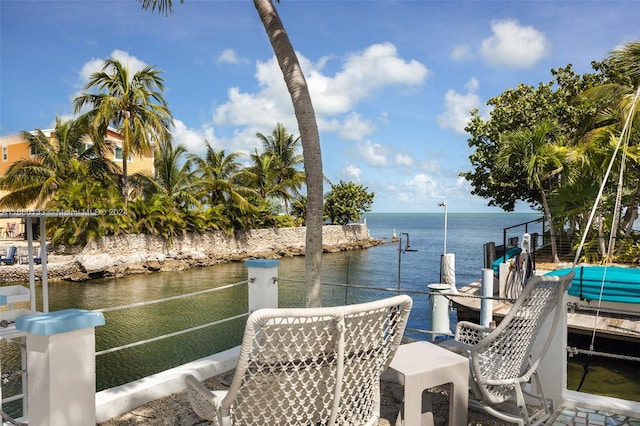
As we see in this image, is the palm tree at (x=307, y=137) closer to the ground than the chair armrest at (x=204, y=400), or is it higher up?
higher up

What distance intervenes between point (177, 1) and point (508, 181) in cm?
1542

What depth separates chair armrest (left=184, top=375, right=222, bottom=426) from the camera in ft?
5.82

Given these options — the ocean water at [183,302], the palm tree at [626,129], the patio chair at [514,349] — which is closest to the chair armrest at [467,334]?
the patio chair at [514,349]

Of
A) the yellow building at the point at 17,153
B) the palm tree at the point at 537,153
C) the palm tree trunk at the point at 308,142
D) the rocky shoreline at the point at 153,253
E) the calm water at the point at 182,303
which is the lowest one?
the calm water at the point at 182,303

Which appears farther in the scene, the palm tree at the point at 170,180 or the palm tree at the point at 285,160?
the palm tree at the point at 285,160

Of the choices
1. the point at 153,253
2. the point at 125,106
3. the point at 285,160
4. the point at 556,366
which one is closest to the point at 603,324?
the point at 556,366

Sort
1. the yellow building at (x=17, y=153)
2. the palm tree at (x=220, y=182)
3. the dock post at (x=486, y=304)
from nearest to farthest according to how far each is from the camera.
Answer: the dock post at (x=486, y=304)
the palm tree at (x=220, y=182)
the yellow building at (x=17, y=153)

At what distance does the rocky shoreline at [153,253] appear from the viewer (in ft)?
61.2

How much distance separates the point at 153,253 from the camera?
70.5ft

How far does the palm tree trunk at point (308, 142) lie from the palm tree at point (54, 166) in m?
18.6

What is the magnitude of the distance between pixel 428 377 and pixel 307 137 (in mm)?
2232

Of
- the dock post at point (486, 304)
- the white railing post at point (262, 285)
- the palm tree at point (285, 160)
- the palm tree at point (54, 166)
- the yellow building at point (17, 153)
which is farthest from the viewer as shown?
the palm tree at point (285, 160)

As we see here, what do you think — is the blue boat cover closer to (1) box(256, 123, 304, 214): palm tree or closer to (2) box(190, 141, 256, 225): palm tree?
(2) box(190, 141, 256, 225): palm tree

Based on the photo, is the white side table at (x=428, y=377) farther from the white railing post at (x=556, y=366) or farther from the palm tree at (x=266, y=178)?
the palm tree at (x=266, y=178)
